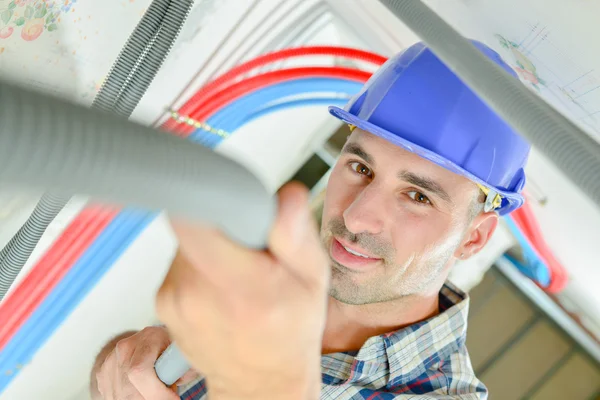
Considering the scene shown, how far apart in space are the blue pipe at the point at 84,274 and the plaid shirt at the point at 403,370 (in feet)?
1.51

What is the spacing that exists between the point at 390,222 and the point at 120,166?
1027 millimetres

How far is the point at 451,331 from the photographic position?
1445 millimetres

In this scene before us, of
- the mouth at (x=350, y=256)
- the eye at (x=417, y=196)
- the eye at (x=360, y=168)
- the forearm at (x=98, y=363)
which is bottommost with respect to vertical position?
the forearm at (x=98, y=363)

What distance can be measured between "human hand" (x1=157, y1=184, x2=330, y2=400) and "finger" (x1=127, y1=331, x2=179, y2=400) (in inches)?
26.8

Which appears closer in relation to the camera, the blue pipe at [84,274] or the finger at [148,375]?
the finger at [148,375]

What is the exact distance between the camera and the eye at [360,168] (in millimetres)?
1377

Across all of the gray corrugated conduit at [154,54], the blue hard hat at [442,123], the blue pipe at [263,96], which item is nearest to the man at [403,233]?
the blue hard hat at [442,123]

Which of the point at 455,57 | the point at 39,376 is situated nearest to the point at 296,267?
the point at 455,57

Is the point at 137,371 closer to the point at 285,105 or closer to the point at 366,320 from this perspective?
the point at 366,320

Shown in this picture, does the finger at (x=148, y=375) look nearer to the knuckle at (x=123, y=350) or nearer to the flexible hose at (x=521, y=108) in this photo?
the knuckle at (x=123, y=350)

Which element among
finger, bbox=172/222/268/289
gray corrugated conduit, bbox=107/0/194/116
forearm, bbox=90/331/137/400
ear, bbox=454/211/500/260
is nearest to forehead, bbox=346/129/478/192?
ear, bbox=454/211/500/260

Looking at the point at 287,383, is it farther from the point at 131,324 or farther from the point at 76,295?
the point at 131,324

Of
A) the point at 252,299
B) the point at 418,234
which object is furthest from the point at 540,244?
the point at 252,299

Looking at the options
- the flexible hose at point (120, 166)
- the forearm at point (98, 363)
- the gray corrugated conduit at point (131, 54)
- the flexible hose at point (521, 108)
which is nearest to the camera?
the flexible hose at point (120, 166)
